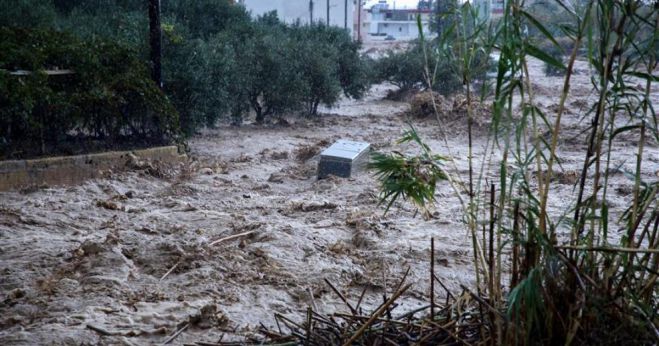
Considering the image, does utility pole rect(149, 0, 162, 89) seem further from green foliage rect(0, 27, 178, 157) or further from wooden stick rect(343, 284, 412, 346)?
wooden stick rect(343, 284, 412, 346)

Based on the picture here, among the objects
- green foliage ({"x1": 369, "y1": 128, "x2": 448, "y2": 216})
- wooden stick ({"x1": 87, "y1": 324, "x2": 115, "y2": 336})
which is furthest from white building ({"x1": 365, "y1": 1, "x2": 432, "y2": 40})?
green foliage ({"x1": 369, "y1": 128, "x2": 448, "y2": 216})

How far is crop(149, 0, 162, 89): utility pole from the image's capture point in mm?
11266

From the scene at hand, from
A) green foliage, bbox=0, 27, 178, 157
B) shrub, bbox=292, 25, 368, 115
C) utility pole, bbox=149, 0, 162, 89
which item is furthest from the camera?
shrub, bbox=292, 25, 368, 115

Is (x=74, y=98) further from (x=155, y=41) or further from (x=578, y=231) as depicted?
(x=578, y=231)

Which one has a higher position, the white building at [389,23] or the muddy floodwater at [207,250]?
the white building at [389,23]

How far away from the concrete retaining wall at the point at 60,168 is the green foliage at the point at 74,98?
0.46 meters

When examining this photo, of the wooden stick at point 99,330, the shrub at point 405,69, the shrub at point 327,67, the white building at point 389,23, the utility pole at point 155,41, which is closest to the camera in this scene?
the wooden stick at point 99,330

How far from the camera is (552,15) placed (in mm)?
3334

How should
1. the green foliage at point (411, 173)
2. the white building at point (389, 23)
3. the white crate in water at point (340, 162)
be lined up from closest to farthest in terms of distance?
the green foliage at point (411, 173) < the white crate in water at point (340, 162) < the white building at point (389, 23)

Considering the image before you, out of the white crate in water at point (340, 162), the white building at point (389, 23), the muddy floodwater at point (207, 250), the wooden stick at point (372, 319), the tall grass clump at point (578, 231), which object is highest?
the white building at point (389, 23)

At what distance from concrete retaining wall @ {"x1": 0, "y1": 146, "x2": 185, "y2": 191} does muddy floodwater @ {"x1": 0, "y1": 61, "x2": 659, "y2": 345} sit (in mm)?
212

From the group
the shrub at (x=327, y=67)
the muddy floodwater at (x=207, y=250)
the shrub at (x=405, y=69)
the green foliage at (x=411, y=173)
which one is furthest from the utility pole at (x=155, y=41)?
the shrub at (x=405, y=69)

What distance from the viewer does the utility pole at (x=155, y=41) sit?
444 inches

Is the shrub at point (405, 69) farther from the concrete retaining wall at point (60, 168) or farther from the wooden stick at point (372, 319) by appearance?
the wooden stick at point (372, 319)
